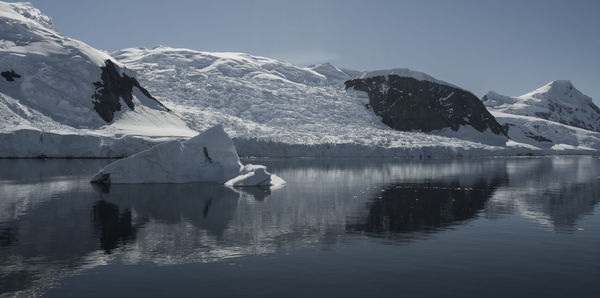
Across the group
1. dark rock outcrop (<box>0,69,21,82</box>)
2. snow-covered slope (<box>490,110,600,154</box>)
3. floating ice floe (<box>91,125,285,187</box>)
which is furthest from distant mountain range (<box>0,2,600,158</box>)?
floating ice floe (<box>91,125,285,187</box>)

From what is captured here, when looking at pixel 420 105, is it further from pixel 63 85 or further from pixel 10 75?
pixel 10 75

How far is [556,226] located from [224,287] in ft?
47.2

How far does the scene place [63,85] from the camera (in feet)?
256

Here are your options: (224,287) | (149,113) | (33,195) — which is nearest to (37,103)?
(149,113)

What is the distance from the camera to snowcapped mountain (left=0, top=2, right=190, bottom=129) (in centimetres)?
7219

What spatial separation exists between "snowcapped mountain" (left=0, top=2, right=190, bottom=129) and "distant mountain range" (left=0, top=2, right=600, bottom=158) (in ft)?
0.65

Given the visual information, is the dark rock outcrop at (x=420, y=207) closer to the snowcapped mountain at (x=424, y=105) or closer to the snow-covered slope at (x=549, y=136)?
the snowcapped mountain at (x=424, y=105)

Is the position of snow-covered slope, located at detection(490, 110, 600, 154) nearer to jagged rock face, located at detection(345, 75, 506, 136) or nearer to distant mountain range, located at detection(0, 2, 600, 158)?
distant mountain range, located at detection(0, 2, 600, 158)

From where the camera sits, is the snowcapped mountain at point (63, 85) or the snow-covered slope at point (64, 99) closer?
the snow-covered slope at point (64, 99)

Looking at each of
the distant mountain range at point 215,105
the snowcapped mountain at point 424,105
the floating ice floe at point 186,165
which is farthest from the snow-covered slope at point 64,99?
the snowcapped mountain at point 424,105

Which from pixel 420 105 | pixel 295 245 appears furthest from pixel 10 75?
pixel 420 105

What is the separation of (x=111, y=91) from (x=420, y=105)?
Answer: 7854 centimetres

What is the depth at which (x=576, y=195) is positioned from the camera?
3064 cm

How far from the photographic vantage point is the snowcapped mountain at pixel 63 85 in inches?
2842
